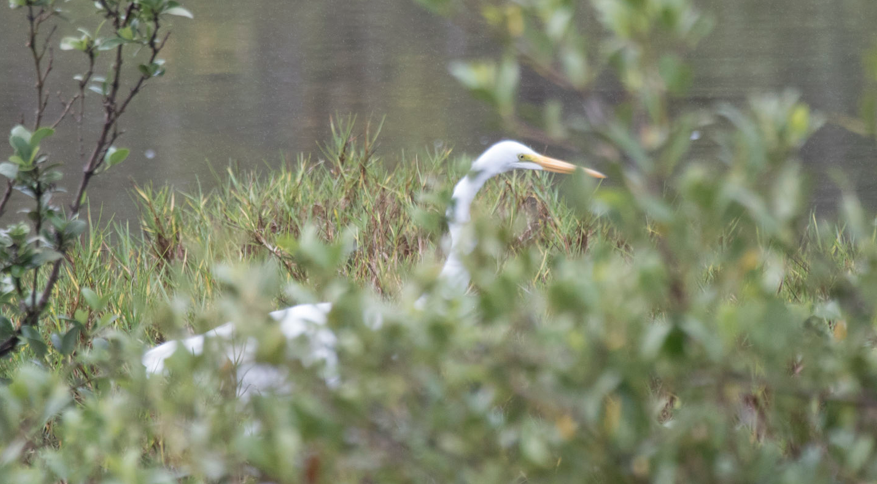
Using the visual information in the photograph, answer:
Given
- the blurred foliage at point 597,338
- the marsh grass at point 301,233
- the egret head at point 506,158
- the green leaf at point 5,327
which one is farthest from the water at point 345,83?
the blurred foliage at point 597,338

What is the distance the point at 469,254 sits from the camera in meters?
0.83

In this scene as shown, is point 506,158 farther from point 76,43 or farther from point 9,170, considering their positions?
point 9,170

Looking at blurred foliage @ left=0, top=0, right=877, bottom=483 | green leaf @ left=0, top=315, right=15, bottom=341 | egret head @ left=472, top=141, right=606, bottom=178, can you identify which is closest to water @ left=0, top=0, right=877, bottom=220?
egret head @ left=472, top=141, right=606, bottom=178

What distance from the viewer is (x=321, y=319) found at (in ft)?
4.06

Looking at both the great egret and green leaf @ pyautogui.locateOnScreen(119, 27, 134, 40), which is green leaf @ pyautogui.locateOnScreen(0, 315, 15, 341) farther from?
green leaf @ pyautogui.locateOnScreen(119, 27, 134, 40)

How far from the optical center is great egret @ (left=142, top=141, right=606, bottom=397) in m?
0.86

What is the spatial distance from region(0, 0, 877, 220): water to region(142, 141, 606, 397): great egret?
0.80 meters

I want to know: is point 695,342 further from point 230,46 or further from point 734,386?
point 230,46

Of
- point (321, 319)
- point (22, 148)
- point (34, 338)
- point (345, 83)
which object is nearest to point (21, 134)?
point (22, 148)

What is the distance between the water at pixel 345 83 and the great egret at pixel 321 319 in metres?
0.80

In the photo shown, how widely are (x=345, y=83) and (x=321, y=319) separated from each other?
6127 millimetres

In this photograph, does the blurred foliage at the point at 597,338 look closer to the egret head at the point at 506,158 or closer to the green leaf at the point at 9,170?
the green leaf at the point at 9,170

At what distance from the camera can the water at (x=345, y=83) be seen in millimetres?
5305

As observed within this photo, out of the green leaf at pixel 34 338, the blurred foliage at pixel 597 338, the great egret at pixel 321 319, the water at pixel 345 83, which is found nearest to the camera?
the blurred foliage at pixel 597 338
